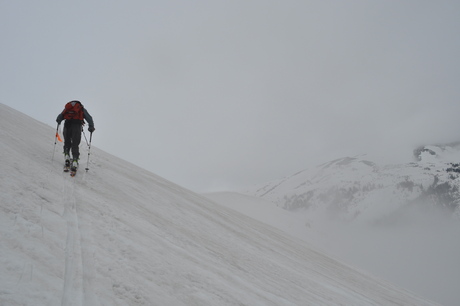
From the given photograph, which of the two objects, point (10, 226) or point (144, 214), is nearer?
point (10, 226)

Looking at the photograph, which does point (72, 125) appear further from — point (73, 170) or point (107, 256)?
point (107, 256)

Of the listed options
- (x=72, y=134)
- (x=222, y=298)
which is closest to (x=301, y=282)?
(x=222, y=298)

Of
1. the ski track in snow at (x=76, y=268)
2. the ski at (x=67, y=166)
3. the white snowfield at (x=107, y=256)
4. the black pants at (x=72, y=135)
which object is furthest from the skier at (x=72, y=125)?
the ski track in snow at (x=76, y=268)

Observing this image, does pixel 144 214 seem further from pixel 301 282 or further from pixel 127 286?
pixel 301 282

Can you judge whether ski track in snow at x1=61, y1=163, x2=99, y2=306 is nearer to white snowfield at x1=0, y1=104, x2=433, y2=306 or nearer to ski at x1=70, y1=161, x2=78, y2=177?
white snowfield at x1=0, y1=104, x2=433, y2=306

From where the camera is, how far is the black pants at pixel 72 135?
8.34m

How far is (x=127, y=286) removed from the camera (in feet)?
11.1

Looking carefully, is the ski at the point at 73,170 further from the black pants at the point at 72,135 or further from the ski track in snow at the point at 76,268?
the ski track in snow at the point at 76,268

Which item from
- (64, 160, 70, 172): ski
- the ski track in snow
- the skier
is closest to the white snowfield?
the ski track in snow

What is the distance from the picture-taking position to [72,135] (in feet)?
27.6

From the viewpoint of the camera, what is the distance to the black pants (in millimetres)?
8336

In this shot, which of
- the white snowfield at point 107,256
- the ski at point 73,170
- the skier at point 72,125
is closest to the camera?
the white snowfield at point 107,256

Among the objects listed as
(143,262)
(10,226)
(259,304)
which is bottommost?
(259,304)

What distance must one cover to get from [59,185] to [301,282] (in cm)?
711
